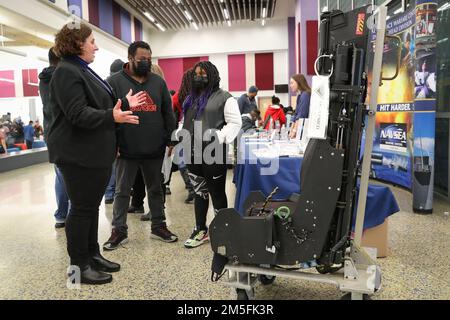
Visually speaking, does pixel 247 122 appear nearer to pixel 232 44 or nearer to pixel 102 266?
pixel 102 266

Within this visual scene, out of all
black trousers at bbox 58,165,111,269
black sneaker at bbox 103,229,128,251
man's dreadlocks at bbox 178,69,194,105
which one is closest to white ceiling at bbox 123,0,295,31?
man's dreadlocks at bbox 178,69,194,105

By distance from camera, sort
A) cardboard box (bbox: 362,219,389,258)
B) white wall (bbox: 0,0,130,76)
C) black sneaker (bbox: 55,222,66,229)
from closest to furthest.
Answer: cardboard box (bbox: 362,219,389,258) → black sneaker (bbox: 55,222,66,229) → white wall (bbox: 0,0,130,76)

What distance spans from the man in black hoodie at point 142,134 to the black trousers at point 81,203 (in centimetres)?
55

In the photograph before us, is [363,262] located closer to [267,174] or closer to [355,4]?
[267,174]

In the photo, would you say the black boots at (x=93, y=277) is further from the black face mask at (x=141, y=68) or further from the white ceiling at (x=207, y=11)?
the white ceiling at (x=207, y=11)

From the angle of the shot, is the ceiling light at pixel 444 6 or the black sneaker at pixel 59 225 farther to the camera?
the ceiling light at pixel 444 6

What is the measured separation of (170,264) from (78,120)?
1.13m

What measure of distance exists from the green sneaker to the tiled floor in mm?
63

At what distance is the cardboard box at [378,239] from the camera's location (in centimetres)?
264

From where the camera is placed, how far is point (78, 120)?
80.9 inches

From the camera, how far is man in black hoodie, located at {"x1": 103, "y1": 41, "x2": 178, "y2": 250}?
9.12 feet

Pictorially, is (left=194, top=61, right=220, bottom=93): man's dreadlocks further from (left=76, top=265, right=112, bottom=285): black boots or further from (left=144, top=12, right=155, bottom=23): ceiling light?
(left=144, top=12, right=155, bottom=23): ceiling light

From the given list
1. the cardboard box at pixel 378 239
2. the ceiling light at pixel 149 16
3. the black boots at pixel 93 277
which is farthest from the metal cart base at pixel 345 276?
the ceiling light at pixel 149 16
